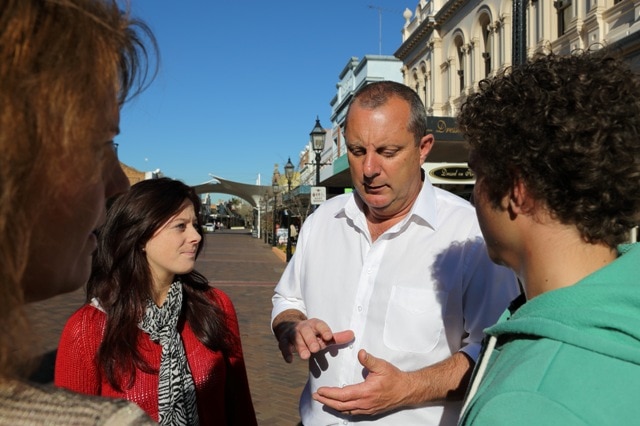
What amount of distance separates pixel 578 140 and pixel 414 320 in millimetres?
1270

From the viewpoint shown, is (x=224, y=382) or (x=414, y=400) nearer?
(x=414, y=400)

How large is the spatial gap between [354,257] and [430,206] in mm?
428

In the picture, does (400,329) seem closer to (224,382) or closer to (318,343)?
(318,343)

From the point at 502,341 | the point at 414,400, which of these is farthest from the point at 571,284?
the point at 414,400

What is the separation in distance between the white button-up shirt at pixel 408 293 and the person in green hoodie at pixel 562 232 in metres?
0.83

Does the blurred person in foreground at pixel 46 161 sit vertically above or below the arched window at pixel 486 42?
below

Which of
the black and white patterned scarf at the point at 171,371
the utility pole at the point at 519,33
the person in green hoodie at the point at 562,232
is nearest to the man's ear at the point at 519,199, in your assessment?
the person in green hoodie at the point at 562,232

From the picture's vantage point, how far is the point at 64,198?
91 cm

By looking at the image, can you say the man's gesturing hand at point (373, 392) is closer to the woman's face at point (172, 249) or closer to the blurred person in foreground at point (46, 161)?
the woman's face at point (172, 249)

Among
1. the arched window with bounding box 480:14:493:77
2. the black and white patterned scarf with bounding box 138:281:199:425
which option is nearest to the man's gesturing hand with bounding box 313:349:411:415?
the black and white patterned scarf with bounding box 138:281:199:425

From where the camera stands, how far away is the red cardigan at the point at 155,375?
252cm

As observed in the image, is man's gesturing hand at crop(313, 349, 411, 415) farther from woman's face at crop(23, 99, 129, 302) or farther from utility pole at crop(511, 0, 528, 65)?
utility pole at crop(511, 0, 528, 65)

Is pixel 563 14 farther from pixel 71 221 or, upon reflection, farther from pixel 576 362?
pixel 71 221

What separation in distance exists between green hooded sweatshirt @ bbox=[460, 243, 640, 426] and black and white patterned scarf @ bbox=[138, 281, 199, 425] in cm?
170
